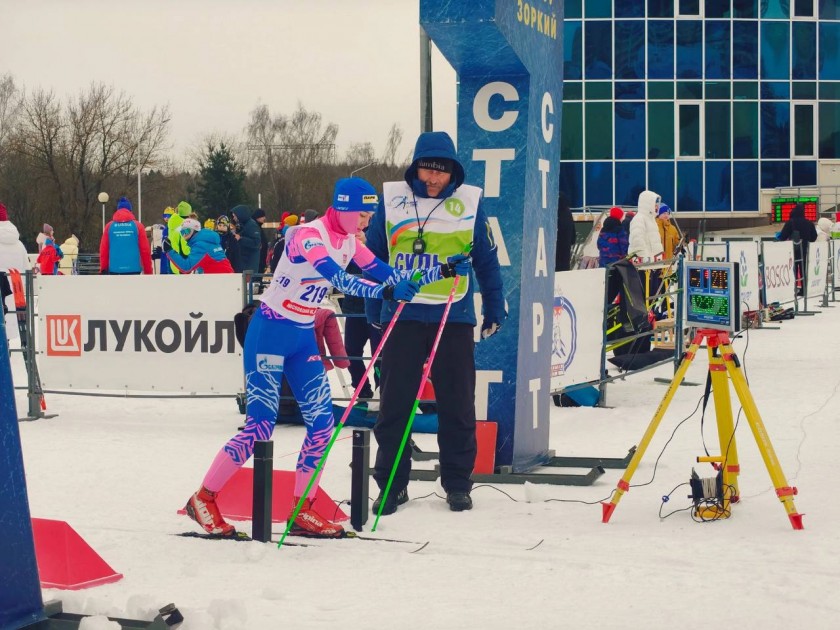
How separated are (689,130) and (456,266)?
38.4 meters

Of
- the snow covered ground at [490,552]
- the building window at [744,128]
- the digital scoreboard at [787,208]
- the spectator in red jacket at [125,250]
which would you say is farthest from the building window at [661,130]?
the snow covered ground at [490,552]

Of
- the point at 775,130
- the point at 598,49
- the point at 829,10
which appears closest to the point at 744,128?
the point at 775,130

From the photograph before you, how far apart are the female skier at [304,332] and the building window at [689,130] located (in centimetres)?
3814

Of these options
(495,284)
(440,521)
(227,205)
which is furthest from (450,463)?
(227,205)

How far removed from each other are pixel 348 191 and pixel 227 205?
215 ft

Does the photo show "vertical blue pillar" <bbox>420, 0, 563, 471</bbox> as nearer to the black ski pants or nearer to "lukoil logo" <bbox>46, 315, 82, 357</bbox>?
the black ski pants

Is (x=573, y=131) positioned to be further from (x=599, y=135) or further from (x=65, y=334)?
(x=65, y=334)

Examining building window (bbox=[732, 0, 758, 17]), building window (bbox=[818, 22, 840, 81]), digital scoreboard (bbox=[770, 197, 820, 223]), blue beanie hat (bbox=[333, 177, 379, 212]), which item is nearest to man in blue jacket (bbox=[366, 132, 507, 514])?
blue beanie hat (bbox=[333, 177, 379, 212])

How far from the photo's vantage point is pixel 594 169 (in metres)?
42.7

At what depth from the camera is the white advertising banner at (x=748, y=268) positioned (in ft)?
56.1

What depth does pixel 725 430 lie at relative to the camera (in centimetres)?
639

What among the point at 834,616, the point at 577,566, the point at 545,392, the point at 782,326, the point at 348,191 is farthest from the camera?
the point at 782,326

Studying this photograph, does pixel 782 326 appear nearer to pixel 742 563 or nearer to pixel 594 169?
pixel 742 563

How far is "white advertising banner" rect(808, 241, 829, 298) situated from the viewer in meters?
22.9
